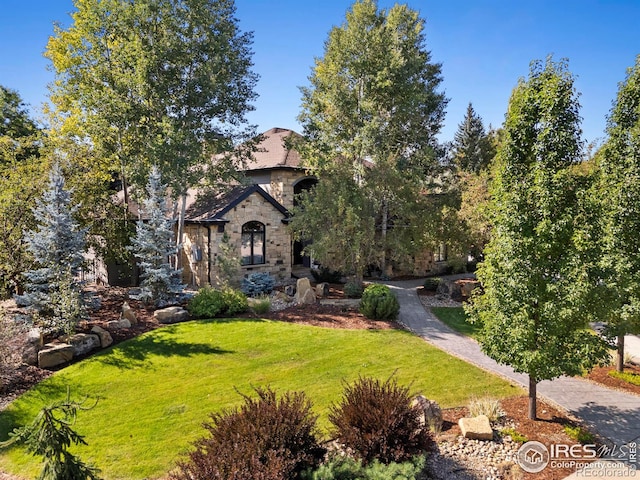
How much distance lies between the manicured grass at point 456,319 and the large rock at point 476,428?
645 centimetres

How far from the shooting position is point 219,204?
18.0 meters

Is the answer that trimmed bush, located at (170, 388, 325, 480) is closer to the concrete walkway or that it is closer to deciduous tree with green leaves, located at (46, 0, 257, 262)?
the concrete walkway

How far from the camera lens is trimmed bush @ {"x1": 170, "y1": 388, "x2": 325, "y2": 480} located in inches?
174

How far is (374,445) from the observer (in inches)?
211

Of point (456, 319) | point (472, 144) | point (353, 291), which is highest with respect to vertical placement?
point (472, 144)

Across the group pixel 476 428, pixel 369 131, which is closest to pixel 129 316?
pixel 476 428

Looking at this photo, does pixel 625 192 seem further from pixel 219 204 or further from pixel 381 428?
pixel 219 204

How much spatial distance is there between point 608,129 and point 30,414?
14428 millimetres

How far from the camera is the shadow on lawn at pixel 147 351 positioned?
383 inches

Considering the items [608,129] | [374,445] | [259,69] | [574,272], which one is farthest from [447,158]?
[374,445]

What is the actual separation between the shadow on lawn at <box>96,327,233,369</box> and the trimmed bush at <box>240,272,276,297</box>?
553 cm

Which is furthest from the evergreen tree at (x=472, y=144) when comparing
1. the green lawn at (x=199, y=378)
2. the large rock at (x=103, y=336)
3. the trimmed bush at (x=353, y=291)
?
the large rock at (x=103, y=336)

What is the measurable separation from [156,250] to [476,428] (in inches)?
468
